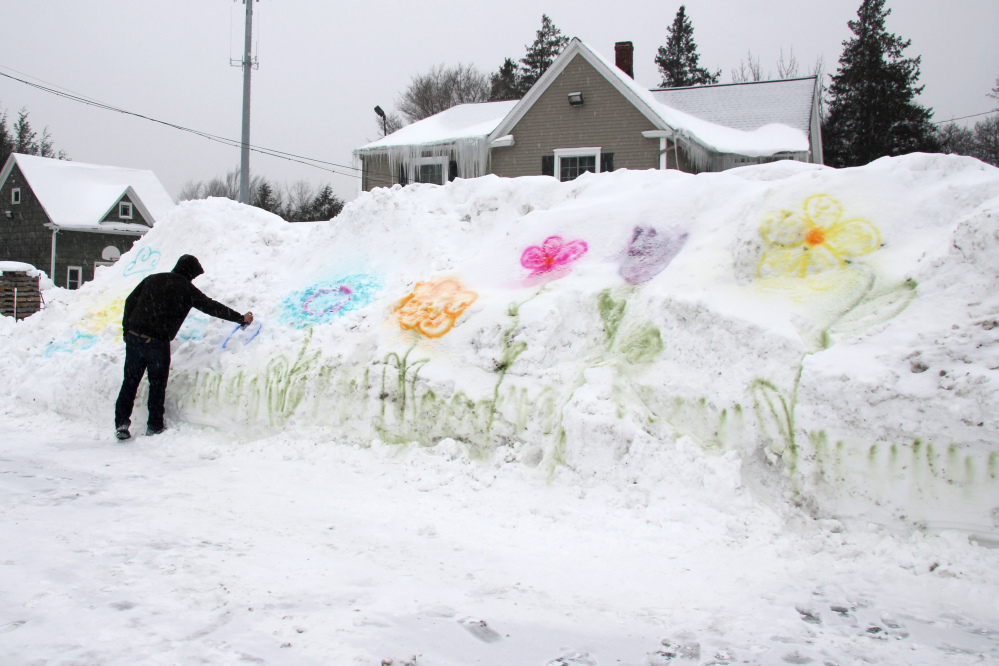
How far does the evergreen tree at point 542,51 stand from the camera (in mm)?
40438

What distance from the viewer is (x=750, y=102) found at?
20203 millimetres

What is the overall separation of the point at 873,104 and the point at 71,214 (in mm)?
37040

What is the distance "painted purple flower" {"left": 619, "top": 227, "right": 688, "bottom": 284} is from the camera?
534 cm

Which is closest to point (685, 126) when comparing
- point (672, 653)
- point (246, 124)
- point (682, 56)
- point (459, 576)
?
point (246, 124)

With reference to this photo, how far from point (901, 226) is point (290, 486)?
472 cm

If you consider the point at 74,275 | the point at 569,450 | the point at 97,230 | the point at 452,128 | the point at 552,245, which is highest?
the point at 452,128

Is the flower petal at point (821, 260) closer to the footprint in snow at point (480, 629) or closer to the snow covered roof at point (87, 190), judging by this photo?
the footprint in snow at point (480, 629)

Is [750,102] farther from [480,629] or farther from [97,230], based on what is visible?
[97,230]

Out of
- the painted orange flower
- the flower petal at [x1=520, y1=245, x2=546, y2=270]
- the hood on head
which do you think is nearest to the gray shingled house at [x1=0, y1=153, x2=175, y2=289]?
the hood on head

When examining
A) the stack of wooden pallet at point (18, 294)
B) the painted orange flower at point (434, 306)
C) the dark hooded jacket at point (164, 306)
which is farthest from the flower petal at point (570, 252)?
the stack of wooden pallet at point (18, 294)

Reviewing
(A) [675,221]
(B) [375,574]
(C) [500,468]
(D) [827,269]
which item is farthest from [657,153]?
(B) [375,574]

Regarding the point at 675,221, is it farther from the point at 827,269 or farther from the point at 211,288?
the point at 211,288

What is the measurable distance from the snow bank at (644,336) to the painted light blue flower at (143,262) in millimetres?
918

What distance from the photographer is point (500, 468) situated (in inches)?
175
